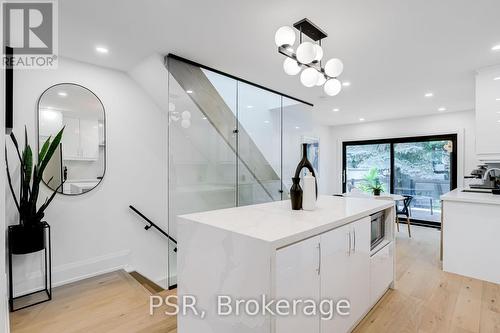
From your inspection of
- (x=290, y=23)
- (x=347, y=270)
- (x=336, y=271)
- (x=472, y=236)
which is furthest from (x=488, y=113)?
(x=336, y=271)

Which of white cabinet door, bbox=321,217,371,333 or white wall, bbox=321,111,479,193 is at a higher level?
white wall, bbox=321,111,479,193

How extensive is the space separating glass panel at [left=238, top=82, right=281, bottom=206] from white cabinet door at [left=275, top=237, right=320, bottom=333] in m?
2.04

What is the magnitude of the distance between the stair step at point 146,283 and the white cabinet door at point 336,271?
1.81 meters

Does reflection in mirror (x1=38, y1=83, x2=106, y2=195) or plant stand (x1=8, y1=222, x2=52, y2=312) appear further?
reflection in mirror (x1=38, y1=83, x2=106, y2=195)

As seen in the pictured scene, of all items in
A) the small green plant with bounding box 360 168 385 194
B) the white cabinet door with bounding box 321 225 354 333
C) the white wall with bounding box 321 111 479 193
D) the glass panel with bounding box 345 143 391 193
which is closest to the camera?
the white cabinet door with bounding box 321 225 354 333

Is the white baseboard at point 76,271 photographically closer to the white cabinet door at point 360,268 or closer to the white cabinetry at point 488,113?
the white cabinet door at point 360,268

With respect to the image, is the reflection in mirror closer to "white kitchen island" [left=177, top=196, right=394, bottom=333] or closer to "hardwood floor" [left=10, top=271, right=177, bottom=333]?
"hardwood floor" [left=10, top=271, right=177, bottom=333]

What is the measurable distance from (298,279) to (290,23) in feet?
6.27

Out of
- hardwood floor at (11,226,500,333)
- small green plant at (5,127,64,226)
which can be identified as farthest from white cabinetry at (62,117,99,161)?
hardwood floor at (11,226,500,333)

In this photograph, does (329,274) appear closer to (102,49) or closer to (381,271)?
(381,271)

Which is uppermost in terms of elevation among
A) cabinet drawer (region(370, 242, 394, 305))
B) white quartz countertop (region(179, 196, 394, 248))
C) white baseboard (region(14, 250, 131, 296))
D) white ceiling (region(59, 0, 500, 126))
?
white ceiling (region(59, 0, 500, 126))

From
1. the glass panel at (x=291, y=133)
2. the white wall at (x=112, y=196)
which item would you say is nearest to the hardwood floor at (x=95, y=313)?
the white wall at (x=112, y=196)

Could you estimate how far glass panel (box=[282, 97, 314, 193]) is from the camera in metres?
4.27

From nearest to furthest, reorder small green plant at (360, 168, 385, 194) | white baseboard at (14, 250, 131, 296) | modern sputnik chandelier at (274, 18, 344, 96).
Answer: modern sputnik chandelier at (274, 18, 344, 96)
white baseboard at (14, 250, 131, 296)
small green plant at (360, 168, 385, 194)
